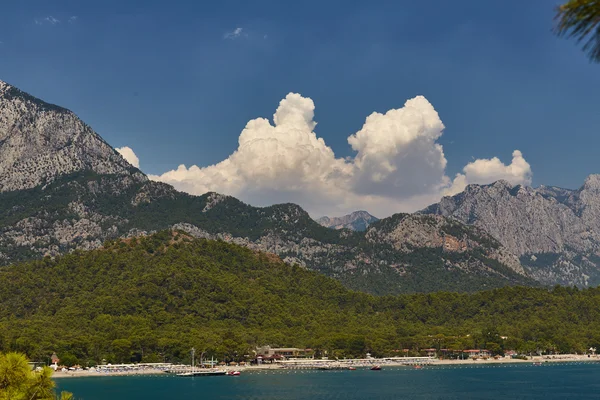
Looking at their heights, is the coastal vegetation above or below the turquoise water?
above

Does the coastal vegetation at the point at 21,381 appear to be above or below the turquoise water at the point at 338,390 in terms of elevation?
above

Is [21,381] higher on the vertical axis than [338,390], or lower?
higher

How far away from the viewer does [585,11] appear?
47.9ft

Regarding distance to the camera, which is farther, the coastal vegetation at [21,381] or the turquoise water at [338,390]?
the turquoise water at [338,390]

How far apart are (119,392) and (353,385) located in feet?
216

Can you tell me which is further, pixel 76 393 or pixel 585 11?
pixel 76 393

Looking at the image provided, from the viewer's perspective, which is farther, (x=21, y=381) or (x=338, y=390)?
(x=338, y=390)

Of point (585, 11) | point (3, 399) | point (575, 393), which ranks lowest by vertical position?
point (575, 393)

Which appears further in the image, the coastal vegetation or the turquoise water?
the turquoise water

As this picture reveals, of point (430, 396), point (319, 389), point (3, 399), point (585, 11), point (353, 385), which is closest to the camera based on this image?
point (585, 11)

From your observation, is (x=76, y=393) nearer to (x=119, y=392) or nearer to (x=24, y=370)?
(x=119, y=392)

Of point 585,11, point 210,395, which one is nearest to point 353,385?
point 210,395

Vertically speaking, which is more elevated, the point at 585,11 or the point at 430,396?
the point at 585,11

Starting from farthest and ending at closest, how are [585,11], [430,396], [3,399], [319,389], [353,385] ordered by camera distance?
[353,385]
[319,389]
[430,396]
[3,399]
[585,11]
